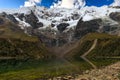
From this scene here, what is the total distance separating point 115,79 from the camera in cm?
7119

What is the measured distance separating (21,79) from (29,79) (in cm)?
243

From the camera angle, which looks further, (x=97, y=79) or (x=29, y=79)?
(x=29, y=79)

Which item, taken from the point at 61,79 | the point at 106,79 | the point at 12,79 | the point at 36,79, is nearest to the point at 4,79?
the point at 12,79

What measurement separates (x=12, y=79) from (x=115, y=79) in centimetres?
3392

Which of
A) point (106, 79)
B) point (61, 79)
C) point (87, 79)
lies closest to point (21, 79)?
point (61, 79)

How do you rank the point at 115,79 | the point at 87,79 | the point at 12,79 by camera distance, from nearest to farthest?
the point at 115,79 → the point at 87,79 → the point at 12,79

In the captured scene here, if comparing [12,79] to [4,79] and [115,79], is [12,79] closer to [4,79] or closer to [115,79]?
[4,79]

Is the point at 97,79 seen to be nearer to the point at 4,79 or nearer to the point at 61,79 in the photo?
the point at 61,79

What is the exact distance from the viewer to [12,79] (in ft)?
299

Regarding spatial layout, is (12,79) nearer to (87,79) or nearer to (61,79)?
(61,79)

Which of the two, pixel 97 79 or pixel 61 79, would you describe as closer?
pixel 97 79

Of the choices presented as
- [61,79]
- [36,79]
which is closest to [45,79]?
[36,79]

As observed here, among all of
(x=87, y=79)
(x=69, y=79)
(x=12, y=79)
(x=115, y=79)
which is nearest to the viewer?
(x=115, y=79)

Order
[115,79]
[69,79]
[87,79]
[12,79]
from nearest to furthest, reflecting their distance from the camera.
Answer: [115,79] < [87,79] < [69,79] < [12,79]
